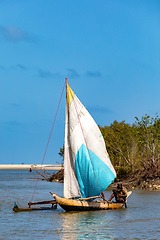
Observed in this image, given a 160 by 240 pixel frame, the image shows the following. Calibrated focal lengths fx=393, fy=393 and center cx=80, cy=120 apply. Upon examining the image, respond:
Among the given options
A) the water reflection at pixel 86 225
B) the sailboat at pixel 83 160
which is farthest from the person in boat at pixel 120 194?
the water reflection at pixel 86 225

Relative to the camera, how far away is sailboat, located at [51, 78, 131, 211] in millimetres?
26625

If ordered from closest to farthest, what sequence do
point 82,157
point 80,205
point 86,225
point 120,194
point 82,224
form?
1. point 86,225
2. point 82,224
3. point 80,205
4. point 82,157
5. point 120,194

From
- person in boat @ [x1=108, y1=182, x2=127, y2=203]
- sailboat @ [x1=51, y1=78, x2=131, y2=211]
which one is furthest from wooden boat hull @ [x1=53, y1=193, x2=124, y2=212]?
person in boat @ [x1=108, y1=182, x2=127, y2=203]

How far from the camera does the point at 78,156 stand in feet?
87.7

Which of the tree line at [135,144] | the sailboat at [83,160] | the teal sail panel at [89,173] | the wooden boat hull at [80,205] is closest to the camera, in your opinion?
the wooden boat hull at [80,205]

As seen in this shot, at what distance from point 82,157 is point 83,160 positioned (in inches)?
8.5

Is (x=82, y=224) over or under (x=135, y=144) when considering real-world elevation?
under

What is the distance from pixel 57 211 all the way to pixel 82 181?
2.75m

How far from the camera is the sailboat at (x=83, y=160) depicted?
1048 inches

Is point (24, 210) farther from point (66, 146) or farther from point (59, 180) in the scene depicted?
point (59, 180)

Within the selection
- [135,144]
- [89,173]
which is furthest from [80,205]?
[135,144]

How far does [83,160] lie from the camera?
88.0 ft

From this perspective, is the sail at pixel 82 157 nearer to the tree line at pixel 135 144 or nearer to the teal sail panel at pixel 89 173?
the teal sail panel at pixel 89 173

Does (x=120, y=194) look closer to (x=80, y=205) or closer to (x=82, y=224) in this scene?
(x=80, y=205)
